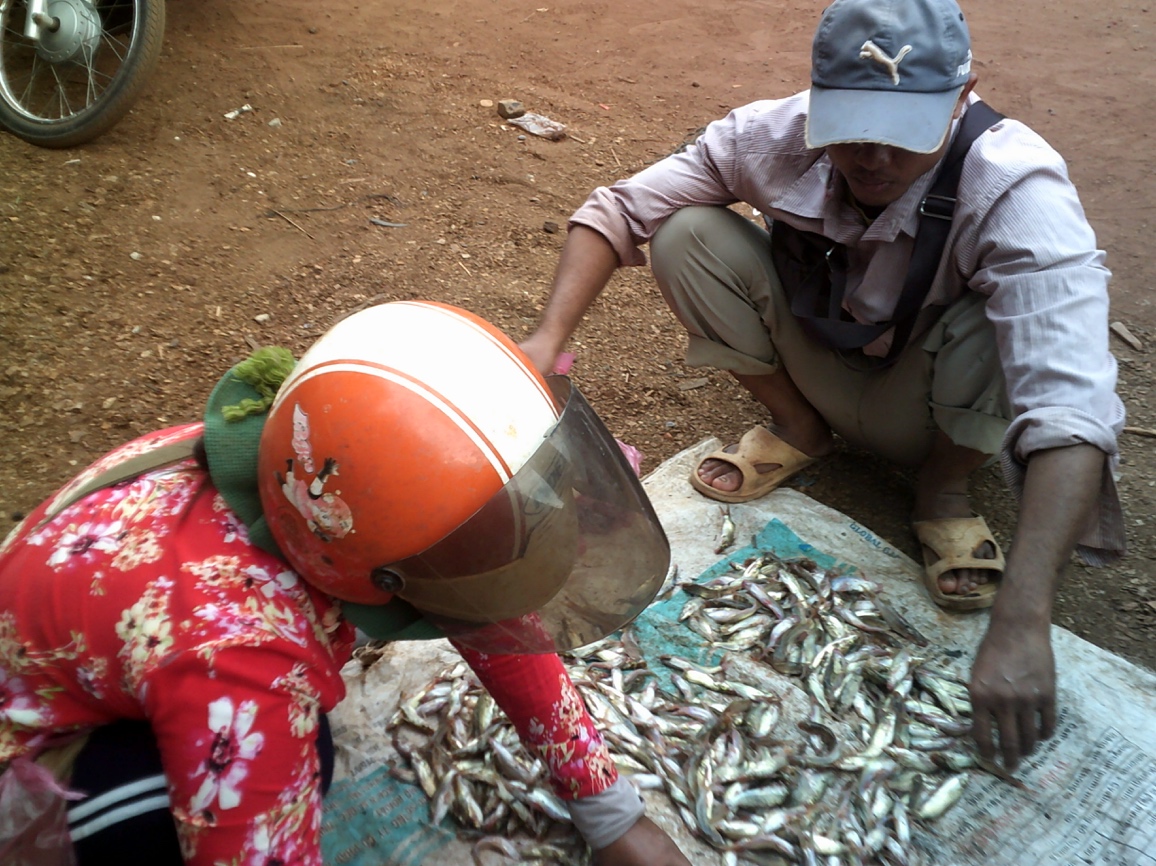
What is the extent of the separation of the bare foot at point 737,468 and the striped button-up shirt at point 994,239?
20.9 inches

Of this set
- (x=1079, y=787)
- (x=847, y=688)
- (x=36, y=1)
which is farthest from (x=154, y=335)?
(x=1079, y=787)

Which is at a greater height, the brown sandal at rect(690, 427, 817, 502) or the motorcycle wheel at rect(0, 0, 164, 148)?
the motorcycle wheel at rect(0, 0, 164, 148)

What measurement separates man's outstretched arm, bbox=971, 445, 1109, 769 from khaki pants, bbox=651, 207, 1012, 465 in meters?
0.68

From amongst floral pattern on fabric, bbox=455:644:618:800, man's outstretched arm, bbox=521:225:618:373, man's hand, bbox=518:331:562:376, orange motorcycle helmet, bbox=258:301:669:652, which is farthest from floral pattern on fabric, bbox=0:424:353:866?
man's outstretched arm, bbox=521:225:618:373

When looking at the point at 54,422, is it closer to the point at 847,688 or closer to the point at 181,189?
the point at 181,189

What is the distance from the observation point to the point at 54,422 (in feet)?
11.0

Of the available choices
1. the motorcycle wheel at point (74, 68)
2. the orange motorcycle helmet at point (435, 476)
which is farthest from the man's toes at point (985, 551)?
the motorcycle wheel at point (74, 68)

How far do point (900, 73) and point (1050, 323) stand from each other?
688mm

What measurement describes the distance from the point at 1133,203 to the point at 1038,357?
150 inches

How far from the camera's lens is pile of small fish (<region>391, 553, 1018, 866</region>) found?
7.18ft

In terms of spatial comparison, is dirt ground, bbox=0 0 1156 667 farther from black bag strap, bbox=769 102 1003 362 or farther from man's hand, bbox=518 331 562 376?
man's hand, bbox=518 331 562 376

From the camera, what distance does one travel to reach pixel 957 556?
108 inches

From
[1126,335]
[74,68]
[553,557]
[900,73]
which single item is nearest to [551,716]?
[553,557]

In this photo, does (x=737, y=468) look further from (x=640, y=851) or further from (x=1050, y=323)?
(x=640, y=851)
